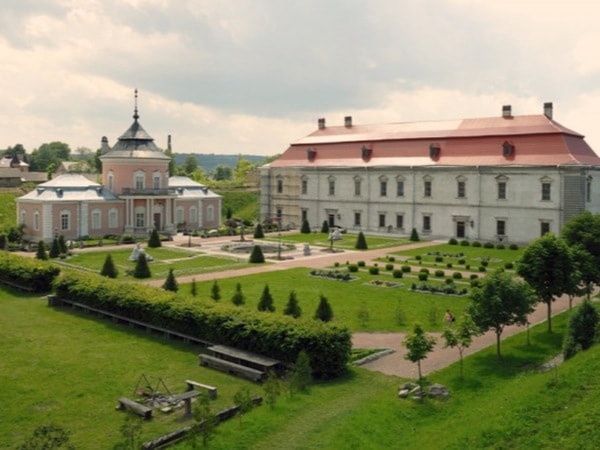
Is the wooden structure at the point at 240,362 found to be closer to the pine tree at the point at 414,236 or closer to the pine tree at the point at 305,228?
the pine tree at the point at 414,236

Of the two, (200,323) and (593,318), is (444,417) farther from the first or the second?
(200,323)

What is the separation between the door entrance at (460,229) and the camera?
51.5m

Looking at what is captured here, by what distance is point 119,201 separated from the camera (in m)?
52.7

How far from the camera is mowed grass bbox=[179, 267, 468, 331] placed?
23.3 m

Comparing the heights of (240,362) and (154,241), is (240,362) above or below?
below

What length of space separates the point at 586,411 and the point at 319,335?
7062 millimetres

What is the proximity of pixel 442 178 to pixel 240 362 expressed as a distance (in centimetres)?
3813

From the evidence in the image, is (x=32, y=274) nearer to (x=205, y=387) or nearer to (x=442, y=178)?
(x=205, y=387)

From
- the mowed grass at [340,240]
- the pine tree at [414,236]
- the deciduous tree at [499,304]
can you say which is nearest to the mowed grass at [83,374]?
the deciduous tree at [499,304]

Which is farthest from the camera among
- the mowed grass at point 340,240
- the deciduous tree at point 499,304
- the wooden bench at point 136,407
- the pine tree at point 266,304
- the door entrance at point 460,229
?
the door entrance at point 460,229

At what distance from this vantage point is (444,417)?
13930 millimetres

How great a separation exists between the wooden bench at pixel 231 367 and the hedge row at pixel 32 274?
13.4 m

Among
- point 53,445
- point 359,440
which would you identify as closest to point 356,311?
point 359,440

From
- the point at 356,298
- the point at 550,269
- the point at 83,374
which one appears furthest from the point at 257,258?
the point at 83,374
